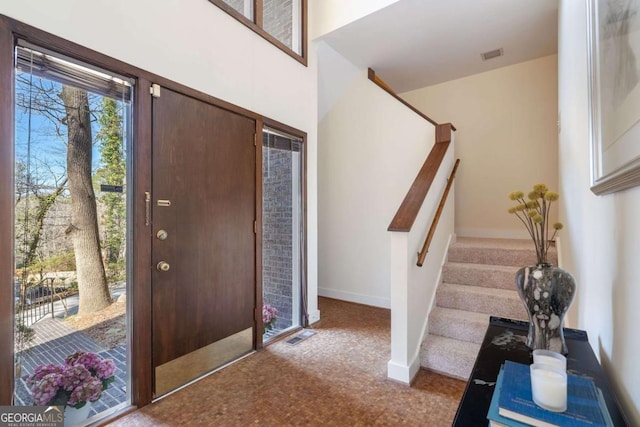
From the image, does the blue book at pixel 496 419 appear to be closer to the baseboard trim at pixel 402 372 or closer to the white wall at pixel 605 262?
the white wall at pixel 605 262

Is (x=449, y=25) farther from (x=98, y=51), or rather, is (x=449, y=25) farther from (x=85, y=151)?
(x=85, y=151)

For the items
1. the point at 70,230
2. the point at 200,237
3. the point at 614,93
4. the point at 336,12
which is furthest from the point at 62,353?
the point at 336,12

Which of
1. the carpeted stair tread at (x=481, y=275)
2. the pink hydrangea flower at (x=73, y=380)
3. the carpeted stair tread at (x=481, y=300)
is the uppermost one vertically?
the carpeted stair tread at (x=481, y=275)

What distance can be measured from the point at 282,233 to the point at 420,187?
4.56 feet

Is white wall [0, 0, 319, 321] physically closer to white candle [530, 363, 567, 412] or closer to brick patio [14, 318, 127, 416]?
brick patio [14, 318, 127, 416]

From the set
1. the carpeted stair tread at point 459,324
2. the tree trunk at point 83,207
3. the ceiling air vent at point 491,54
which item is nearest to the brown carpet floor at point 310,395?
the carpeted stair tread at point 459,324

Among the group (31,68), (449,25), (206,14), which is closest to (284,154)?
(206,14)

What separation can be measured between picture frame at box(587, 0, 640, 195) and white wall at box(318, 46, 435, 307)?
7.75 feet

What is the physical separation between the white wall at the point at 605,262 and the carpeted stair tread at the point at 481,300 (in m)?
0.56

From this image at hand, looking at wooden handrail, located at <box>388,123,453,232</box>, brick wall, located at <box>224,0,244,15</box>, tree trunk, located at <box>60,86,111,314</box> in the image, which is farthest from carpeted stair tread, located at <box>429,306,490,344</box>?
brick wall, located at <box>224,0,244,15</box>

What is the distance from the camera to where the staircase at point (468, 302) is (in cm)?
226

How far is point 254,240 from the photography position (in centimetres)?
268

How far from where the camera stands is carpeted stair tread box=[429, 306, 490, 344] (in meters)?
2.32

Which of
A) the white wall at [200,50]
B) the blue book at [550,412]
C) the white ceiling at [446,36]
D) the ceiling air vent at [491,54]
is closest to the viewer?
the blue book at [550,412]
